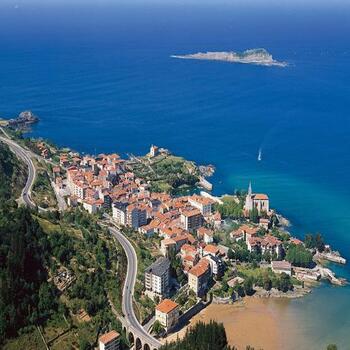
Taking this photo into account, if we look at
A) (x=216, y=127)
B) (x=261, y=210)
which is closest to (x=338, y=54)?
(x=216, y=127)

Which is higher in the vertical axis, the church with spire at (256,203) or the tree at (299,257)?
the church with spire at (256,203)

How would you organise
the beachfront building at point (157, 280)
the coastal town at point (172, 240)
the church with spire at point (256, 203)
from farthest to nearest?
the church with spire at point (256, 203)
the beachfront building at point (157, 280)
the coastal town at point (172, 240)

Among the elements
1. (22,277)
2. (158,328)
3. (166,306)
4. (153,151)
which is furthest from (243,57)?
(22,277)

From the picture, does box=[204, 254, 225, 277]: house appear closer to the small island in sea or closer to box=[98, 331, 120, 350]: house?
box=[98, 331, 120, 350]: house

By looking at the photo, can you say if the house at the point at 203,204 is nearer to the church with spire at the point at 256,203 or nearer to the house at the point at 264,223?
the church with spire at the point at 256,203

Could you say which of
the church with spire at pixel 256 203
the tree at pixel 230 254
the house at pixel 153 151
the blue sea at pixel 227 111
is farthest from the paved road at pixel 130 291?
the house at pixel 153 151

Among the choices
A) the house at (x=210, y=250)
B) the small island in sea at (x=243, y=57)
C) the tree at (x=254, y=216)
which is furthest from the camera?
the small island in sea at (x=243, y=57)
